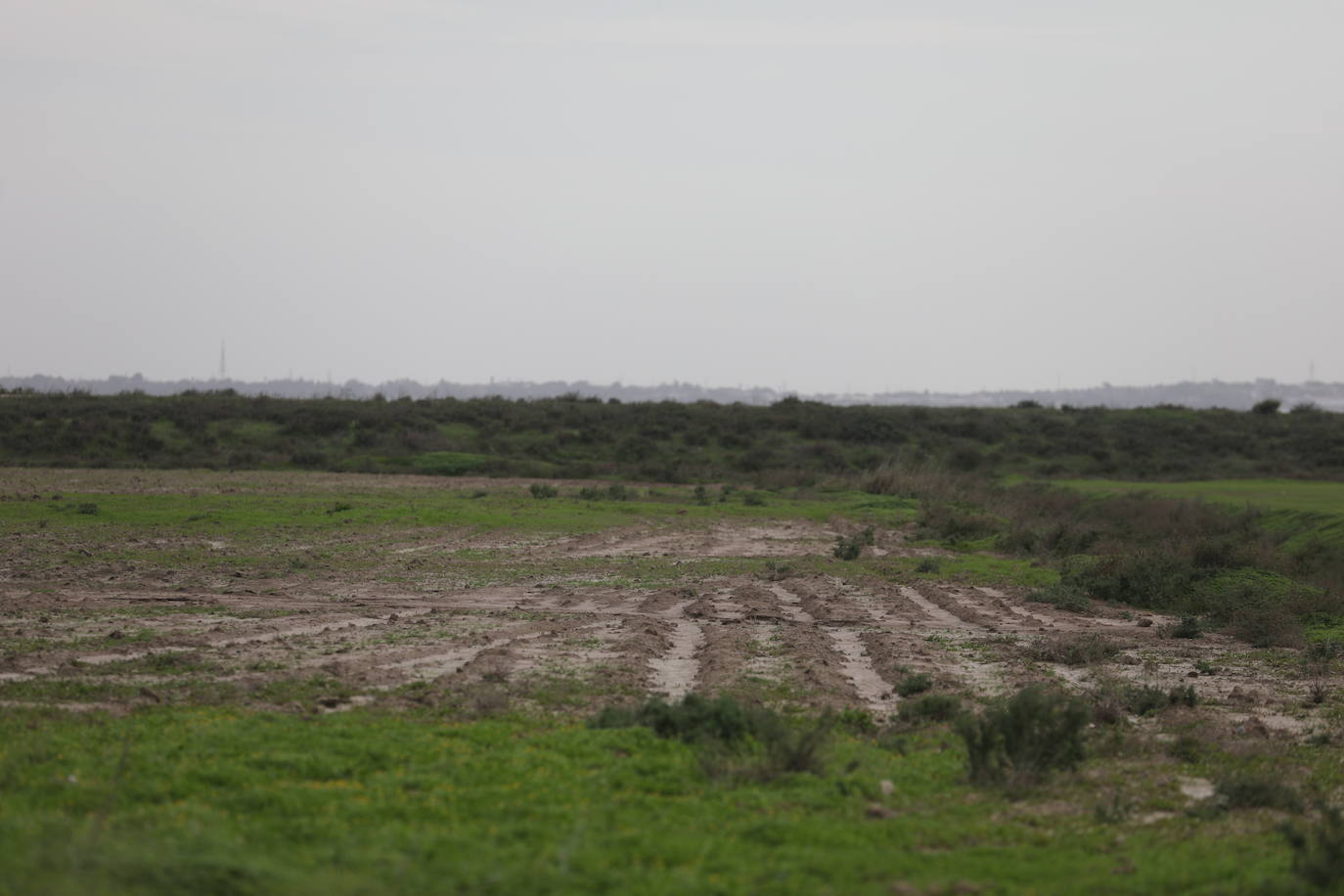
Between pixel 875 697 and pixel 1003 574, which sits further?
pixel 1003 574

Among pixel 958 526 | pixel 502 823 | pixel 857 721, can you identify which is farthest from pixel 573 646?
pixel 958 526

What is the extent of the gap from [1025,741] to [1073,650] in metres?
5.85

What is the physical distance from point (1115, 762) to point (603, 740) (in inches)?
167

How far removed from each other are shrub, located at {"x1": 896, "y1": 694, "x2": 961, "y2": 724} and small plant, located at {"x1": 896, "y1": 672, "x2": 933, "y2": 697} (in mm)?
931

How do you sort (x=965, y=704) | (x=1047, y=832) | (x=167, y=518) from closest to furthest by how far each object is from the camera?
(x=1047, y=832) < (x=965, y=704) < (x=167, y=518)

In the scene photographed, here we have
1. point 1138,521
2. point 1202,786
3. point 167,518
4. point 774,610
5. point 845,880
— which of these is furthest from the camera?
point 1138,521

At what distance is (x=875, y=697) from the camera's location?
11680 millimetres

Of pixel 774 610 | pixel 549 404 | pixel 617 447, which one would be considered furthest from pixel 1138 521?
pixel 549 404

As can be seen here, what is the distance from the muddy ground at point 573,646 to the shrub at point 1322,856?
4.16 meters

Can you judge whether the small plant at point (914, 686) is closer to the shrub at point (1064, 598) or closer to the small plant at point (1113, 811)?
the small plant at point (1113, 811)

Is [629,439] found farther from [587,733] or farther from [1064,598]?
[587,733]

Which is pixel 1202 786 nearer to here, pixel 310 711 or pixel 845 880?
pixel 845 880

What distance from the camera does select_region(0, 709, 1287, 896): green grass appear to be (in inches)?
229

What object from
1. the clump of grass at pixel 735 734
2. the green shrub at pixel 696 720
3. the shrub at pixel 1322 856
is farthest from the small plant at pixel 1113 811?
the green shrub at pixel 696 720
